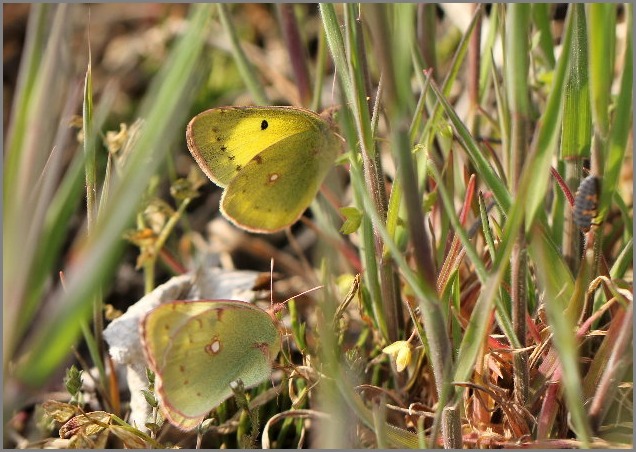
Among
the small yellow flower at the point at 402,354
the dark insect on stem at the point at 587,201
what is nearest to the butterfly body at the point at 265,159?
the small yellow flower at the point at 402,354

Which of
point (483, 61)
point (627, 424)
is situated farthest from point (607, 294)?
point (483, 61)

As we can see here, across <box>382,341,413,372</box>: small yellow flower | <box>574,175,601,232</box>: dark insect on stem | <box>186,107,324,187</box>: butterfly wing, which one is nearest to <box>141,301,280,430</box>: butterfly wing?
<box>382,341,413,372</box>: small yellow flower

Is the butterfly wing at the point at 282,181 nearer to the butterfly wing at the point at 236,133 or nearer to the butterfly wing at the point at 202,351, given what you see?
the butterfly wing at the point at 236,133

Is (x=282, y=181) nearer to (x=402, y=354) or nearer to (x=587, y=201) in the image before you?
(x=402, y=354)

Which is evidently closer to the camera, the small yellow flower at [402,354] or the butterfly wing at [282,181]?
the small yellow flower at [402,354]

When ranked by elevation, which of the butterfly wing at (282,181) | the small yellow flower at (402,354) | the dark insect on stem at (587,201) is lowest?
the small yellow flower at (402,354)

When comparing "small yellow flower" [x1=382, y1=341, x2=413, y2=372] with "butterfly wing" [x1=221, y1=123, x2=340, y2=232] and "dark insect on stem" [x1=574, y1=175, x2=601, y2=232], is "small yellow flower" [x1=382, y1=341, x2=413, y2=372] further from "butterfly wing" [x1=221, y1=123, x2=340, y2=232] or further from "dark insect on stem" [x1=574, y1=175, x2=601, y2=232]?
"butterfly wing" [x1=221, y1=123, x2=340, y2=232]
